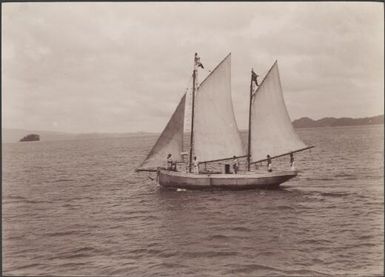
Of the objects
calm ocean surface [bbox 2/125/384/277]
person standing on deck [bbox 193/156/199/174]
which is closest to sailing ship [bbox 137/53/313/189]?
person standing on deck [bbox 193/156/199/174]

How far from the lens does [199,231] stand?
26.0m

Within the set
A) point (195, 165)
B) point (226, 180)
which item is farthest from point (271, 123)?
point (195, 165)

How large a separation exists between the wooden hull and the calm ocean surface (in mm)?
681

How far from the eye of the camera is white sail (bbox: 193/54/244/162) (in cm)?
3891

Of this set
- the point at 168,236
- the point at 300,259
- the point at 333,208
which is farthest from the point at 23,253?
the point at 333,208

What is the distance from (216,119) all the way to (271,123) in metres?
5.17

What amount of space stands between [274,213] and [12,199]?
86.4ft

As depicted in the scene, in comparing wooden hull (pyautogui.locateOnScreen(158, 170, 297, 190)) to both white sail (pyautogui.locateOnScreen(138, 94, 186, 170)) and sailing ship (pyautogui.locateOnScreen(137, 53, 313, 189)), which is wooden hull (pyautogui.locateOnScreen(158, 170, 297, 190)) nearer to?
sailing ship (pyautogui.locateOnScreen(137, 53, 313, 189))

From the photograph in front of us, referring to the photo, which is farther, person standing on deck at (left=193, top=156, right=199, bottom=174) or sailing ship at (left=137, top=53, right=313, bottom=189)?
person standing on deck at (left=193, top=156, right=199, bottom=174)

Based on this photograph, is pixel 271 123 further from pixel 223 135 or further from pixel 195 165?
pixel 195 165

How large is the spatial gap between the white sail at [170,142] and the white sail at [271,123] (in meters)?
6.93

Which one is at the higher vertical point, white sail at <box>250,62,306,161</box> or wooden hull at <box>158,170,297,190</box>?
white sail at <box>250,62,306,161</box>

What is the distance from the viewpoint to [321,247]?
22344mm

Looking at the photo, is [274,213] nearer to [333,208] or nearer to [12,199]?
[333,208]
